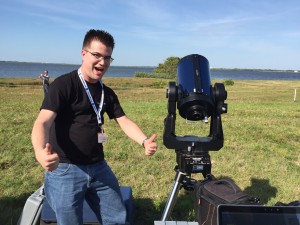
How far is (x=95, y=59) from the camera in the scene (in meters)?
2.78

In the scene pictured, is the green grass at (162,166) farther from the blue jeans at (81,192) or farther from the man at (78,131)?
the man at (78,131)

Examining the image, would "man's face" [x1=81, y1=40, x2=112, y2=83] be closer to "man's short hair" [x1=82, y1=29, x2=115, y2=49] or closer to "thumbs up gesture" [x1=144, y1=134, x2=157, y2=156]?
"man's short hair" [x1=82, y1=29, x2=115, y2=49]

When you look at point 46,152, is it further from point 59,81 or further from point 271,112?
point 271,112

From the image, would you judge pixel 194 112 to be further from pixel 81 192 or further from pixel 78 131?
pixel 81 192

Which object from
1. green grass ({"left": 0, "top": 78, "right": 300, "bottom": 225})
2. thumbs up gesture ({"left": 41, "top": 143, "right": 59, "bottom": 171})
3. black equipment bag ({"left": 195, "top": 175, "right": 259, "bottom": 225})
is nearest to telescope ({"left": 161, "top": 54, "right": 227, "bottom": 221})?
black equipment bag ({"left": 195, "top": 175, "right": 259, "bottom": 225})

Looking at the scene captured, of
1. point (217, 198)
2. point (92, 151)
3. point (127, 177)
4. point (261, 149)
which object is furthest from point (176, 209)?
point (261, 149)

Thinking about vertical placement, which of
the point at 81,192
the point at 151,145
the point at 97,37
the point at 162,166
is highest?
the point at 97,37

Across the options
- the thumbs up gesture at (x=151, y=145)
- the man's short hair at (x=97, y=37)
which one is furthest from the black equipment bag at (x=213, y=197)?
the man's short hair at (x=97, y=37)

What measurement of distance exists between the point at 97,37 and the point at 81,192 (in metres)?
1.24

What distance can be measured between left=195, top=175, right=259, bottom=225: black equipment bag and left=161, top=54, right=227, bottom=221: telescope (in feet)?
0.67

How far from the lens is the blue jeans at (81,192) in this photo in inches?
109

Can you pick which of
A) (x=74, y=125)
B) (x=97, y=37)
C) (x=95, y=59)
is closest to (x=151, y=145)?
(x=74, y=125)

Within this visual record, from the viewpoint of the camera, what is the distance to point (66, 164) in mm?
2779

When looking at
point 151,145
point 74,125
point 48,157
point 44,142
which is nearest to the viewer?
point 48,157
